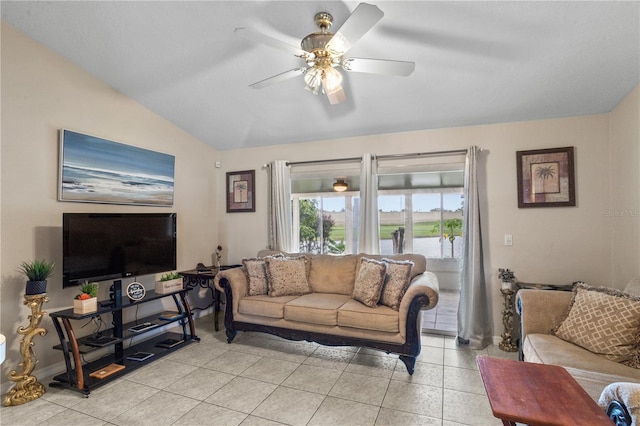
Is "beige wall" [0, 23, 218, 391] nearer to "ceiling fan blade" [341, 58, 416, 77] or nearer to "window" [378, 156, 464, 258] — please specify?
Result: "ceiling fan blade" [341, 58, 416, 77]

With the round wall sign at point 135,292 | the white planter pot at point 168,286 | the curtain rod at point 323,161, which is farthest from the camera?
the curtain rod at point 323,161

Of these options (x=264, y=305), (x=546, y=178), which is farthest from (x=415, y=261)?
(x=264, y=305)

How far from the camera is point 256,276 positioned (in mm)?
3498

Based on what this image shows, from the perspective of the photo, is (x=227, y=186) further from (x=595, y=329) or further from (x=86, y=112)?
(x=595, y=329)

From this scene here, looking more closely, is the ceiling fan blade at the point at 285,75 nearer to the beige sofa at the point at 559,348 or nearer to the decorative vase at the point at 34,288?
the decorative vase at the point at 34,288

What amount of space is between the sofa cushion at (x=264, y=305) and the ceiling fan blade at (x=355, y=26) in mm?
2381

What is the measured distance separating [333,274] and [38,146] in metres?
3.03

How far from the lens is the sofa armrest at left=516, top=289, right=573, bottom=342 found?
2.39m

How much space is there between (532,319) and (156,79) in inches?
157

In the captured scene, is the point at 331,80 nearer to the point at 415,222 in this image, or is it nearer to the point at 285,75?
the point at 285,75

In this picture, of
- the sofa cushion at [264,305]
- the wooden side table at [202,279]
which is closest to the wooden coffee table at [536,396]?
the sofa cushion at [264,305]

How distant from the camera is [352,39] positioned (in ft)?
5.98

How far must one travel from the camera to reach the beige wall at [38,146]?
2.46 metres

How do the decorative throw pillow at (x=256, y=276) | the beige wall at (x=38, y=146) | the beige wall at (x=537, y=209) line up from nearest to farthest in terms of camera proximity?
the beige wall at (x=38, y=146) → the beige wall at (x=537, y=209) → the decorative throw pillow at (x=256, y=276)
